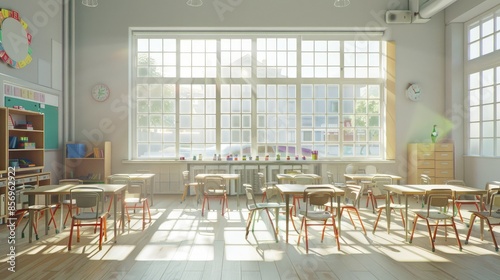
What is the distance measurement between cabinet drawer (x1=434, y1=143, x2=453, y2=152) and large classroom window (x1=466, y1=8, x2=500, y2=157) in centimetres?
73

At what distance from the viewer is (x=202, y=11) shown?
1045 centimetres

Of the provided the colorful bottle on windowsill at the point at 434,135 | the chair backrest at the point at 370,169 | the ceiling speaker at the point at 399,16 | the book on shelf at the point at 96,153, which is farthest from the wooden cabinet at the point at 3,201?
the colorful bottle on windowsill at the point at 434,135

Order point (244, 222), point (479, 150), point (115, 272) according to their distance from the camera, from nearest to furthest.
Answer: point (115, 272)
point (244, 222)
point (479, 150)

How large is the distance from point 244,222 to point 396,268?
10.2ft

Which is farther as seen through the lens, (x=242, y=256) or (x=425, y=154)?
(x=425, y=154)

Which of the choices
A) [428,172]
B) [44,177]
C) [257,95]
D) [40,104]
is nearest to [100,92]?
[40,104]

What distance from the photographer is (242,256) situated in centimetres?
488

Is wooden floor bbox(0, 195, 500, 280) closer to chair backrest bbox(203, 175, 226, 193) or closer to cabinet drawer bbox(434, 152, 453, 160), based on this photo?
chair backrest bbox(203, 175, 226, 193)

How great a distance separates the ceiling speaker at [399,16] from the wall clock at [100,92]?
7860 mm

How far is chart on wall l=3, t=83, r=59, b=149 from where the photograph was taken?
7.60 metres

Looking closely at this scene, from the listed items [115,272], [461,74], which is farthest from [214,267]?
[461,74]

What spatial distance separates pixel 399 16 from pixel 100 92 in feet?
27.3

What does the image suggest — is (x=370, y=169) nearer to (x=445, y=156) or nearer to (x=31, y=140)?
(x=445, y=156)

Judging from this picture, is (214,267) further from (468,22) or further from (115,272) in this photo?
(468,22)
